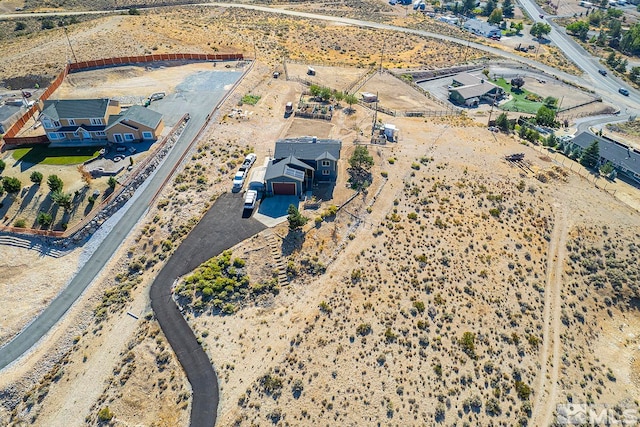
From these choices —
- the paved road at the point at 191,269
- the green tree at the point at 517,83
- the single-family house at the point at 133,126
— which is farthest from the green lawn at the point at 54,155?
the green tree at the point at 517,83

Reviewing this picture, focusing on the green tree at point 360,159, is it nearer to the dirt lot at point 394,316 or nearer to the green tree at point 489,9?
the dirt lot at point 394,316

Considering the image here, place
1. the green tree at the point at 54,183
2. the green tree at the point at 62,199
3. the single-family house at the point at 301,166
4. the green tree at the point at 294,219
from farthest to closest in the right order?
1. the single-family house at the point at 301,166
2. the green tree at the point at 54,183
3. the green tree at the point at 62,199
4. the green tree at the point at 294,219

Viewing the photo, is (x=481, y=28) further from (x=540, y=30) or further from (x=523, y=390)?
(x=523, y=390)

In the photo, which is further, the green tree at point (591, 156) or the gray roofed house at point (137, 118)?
the green tree at point (591, 156)

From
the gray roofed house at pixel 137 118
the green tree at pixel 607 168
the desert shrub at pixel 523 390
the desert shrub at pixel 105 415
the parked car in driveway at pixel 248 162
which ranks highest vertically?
the gray roofed house at pixel 137 118

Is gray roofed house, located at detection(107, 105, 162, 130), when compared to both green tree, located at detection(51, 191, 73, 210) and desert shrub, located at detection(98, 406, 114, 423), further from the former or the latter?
desert shrub, located at detection(98, 406, 114, 423)

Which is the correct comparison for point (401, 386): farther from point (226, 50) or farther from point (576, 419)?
point (226, 50)

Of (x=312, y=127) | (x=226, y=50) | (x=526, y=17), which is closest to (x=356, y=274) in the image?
(x=312, y=127)
